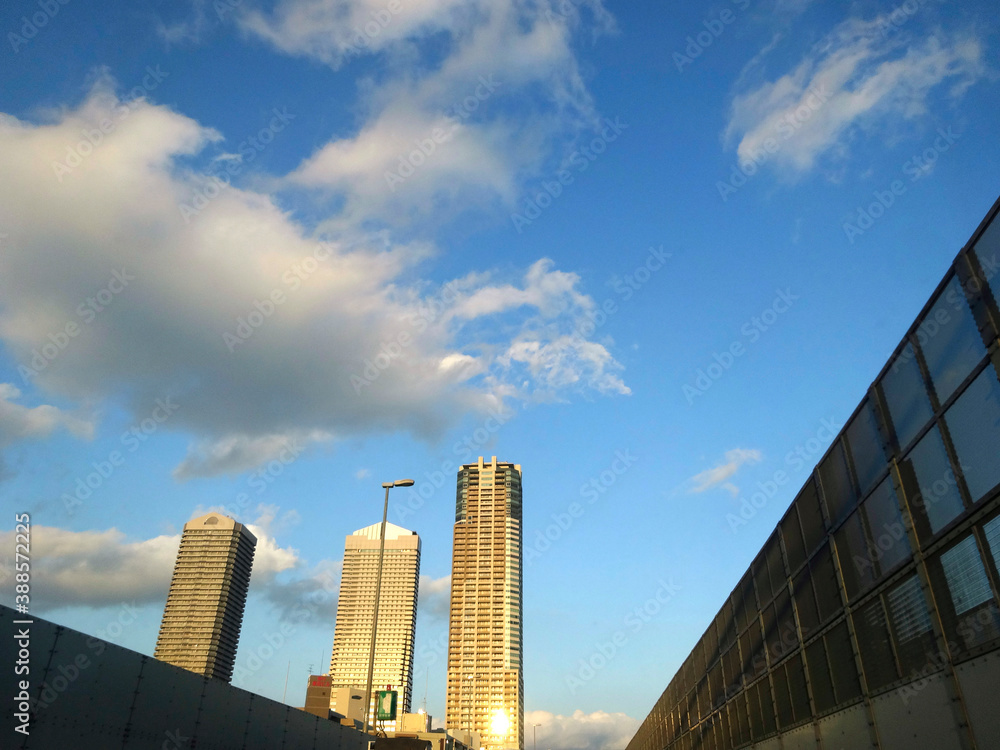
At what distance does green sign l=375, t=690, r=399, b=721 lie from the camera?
26.8 m

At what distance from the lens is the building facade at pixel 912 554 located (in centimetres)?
804

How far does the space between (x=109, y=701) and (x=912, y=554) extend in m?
14.0

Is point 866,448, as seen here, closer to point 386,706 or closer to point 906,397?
point 906,397

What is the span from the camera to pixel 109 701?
39.0 ft

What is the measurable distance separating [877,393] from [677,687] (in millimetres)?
32561

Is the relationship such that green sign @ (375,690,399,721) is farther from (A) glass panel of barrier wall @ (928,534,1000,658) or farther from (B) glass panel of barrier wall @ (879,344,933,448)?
(B) glass panel of barrier wall @ (879,344,933,448)

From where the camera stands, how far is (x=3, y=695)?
32.2 ft

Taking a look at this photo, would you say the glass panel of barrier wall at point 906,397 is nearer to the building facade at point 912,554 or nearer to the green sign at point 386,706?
the building facade at point 912,554

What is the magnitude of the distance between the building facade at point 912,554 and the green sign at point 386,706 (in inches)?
651

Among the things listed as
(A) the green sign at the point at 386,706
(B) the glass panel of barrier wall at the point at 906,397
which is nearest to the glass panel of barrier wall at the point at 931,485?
(B) the glass panel of barrier wall at the point at 906,397

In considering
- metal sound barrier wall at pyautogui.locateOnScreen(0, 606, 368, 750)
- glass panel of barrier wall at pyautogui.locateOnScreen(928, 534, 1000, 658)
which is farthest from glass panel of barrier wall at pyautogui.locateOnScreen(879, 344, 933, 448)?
metal sound barrier wall at pyautogui.locateOnScreen(0, 606, 368, 750)

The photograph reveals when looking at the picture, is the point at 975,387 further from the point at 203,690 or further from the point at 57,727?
the point at 203,690

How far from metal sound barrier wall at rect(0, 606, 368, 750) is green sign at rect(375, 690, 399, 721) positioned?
35.0 feet

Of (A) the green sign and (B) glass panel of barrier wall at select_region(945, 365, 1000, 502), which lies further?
(A) the green sign
